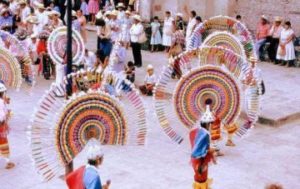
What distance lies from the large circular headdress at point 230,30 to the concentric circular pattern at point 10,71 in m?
4.24

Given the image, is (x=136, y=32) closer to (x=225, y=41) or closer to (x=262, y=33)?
(x=262, y=33)

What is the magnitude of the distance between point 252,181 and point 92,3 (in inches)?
541

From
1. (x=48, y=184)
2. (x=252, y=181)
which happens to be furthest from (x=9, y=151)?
(x=252, y=181)

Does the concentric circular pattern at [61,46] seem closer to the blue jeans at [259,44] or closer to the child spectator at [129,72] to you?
the child spectator at [129,72]

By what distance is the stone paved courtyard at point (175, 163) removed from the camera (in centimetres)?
1005

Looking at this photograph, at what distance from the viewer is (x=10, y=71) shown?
1155cm

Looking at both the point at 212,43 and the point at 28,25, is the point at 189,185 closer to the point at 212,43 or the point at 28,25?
the point at 212,43

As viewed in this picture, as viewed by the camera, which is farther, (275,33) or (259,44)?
(259,44)

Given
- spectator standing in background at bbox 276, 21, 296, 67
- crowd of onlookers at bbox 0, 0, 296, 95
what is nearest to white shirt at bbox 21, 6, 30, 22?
crowd of onlookers at bbox 0, 0, 296, 95

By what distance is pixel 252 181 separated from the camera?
33.5ft

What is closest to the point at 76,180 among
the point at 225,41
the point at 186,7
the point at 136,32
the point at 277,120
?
the point at 225,41

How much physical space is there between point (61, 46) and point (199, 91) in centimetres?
591

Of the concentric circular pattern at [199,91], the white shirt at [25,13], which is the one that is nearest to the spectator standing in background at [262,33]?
the white shirt at [25,13]

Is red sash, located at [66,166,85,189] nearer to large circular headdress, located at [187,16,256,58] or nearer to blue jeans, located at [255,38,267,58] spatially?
large circular headdress, located at [187,16,256,58]
